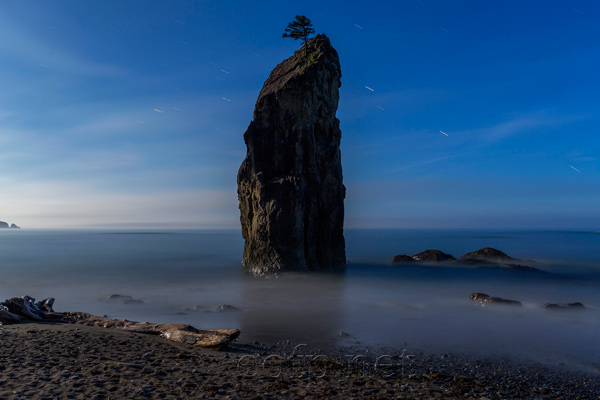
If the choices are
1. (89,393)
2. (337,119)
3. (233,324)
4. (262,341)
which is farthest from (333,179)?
(89,393)

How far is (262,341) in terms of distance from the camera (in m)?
10.1

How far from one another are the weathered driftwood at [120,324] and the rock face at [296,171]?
1431cm

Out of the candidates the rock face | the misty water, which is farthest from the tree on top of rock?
the misty water

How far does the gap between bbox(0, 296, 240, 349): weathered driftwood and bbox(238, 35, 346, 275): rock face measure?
563 inches

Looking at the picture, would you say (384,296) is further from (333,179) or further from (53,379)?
(53,379)

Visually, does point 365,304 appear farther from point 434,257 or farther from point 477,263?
point 434,257

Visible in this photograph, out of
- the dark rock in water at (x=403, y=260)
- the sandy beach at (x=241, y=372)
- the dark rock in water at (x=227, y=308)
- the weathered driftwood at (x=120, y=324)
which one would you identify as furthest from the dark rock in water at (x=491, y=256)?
the weathered driftwood at (x=120, y=324)

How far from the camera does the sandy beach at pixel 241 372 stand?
5582 mm

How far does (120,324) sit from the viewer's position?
996 cm

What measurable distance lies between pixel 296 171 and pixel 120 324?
16443 millimetres

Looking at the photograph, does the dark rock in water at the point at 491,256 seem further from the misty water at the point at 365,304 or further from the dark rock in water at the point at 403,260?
the misty water at the point at 365,304

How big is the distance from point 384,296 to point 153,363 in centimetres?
1391

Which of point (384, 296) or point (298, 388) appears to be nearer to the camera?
point (298, 388)

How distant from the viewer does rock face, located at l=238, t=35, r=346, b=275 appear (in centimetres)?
2427
